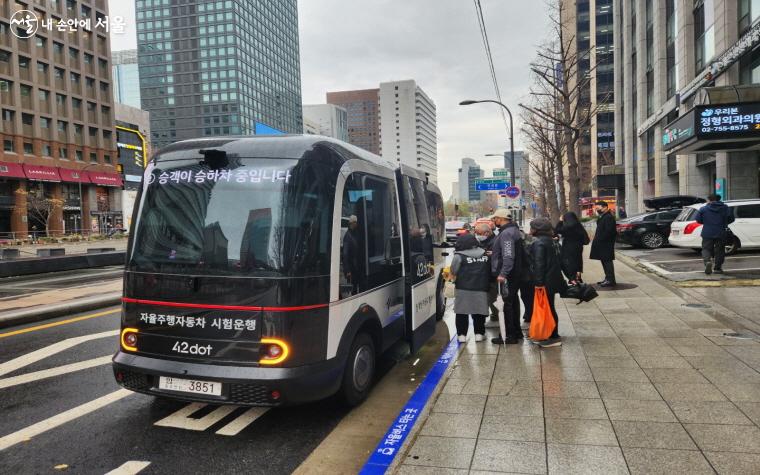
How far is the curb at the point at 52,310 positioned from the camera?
8656 mm

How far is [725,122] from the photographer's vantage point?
1597 cm

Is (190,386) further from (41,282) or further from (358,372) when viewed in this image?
(41,282)

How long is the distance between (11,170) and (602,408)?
60.3m

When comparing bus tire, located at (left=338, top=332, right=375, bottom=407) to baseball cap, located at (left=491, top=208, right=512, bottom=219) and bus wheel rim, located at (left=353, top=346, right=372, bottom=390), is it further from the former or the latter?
baseball cap, located at (left=491, top=208, right=512, bottom=219)

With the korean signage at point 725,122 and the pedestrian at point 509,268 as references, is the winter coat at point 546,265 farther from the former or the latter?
the korean signage at point 725,122

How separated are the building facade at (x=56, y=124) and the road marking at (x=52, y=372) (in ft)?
165

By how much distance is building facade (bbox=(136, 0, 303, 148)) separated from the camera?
127 meters

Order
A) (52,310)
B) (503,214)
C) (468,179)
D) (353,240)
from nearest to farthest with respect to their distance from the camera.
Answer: (353,240), (503,214), (52,310), (468,179)

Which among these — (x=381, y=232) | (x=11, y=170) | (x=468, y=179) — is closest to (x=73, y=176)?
(x=11, y=170)

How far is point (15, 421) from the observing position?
4418 millimetres

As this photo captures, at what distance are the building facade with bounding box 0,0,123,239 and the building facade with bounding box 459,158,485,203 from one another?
110 m

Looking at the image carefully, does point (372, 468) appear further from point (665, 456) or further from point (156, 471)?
point (665, 456)

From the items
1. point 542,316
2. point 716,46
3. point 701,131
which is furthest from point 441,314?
point 716,46

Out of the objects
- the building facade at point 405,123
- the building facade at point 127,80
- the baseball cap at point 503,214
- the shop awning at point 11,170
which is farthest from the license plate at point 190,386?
the building facade at point 127,80
